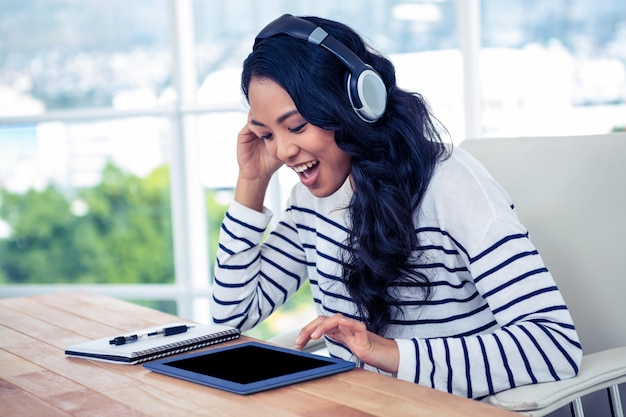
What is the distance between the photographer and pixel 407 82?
2.85 metres

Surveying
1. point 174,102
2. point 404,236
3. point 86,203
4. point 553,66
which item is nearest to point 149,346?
point 404,236

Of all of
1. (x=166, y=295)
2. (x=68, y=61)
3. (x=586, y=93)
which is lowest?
(x=166, y=295)

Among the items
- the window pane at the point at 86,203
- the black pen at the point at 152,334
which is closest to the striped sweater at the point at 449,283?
the black pen at the point at 152,334

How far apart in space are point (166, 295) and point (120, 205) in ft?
1.52

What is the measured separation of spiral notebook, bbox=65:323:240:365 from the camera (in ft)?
4.07

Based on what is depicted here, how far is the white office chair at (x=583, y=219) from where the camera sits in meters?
1.42

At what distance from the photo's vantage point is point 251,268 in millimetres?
1648

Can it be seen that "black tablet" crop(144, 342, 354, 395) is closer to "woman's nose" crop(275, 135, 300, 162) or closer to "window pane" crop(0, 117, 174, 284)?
"woman's nose" crop(275, 135, 300, 162)

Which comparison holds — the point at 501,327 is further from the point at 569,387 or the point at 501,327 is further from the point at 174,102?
the point at 174,102

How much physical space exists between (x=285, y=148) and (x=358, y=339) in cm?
36

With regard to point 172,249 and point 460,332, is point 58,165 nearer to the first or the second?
point 172,249

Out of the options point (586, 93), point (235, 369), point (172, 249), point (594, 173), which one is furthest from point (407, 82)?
point (235, 369)

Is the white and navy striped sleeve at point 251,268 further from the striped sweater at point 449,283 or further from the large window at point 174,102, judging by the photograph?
the large window at point 174,102

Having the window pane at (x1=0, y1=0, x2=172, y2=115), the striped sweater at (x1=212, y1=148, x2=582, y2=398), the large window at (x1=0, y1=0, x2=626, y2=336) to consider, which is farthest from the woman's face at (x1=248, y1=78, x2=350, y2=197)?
the window pane at (x1=0, y1=0, x2=172, y2=115)
